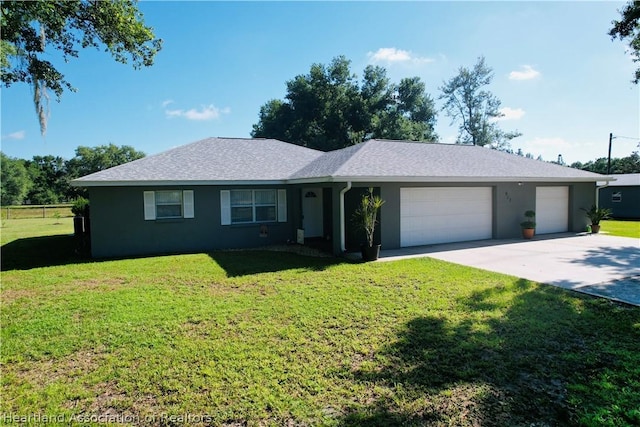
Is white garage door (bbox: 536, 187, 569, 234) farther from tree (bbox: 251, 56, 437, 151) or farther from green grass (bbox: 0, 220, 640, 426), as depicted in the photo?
tree (bbox: 251, 56, 437, 151)

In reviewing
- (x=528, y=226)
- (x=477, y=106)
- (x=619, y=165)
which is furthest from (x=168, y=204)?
(x=619, y=165)

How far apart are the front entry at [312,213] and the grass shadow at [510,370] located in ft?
30.8

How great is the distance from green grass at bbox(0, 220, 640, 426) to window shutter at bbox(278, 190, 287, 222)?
6.31m

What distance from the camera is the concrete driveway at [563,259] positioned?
23.9ft

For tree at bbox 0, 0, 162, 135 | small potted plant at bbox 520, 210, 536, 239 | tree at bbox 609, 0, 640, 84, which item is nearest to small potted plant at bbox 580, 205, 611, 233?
small potted plant at bbox 520, 210, 536, 239

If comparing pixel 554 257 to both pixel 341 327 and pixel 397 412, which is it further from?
pixel 397 412

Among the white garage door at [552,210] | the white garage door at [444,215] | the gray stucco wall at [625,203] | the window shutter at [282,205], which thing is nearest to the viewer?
the white garage door at [444,215]

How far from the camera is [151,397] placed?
3543mm

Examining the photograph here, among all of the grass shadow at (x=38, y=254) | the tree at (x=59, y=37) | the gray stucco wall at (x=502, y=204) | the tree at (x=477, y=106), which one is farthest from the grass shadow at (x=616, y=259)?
the tree at (x=477, y=106)

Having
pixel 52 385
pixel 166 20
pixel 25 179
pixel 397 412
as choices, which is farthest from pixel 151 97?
pixel 25 179

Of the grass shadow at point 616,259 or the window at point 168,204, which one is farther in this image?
the window at point 168,204

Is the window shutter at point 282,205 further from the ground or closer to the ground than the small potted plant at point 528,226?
further from the ground

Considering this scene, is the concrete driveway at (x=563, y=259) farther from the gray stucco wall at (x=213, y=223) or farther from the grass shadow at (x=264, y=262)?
the grass shadow at (x=264, y=262)

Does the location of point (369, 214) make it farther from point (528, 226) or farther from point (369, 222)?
point (528, 226)
